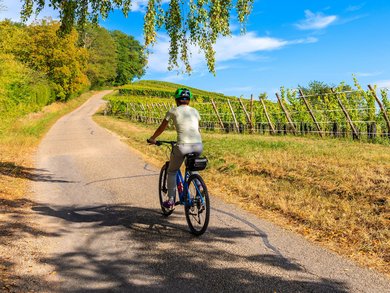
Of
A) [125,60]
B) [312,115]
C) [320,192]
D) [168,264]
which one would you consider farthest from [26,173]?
[125,60]

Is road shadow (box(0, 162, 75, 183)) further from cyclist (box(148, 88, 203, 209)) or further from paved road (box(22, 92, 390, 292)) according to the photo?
cyclist (box(148, 88, 203, 209))

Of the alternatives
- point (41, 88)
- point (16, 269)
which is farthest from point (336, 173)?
point (41, 88)

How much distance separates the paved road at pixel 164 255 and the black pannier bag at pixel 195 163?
1.04 metres

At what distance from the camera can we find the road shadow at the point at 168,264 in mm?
3992

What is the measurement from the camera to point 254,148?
1450 centimetres

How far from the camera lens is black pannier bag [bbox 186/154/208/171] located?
557 centimetres

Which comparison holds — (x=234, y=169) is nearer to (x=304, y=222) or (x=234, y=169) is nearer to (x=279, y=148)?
(x=279, y=148)

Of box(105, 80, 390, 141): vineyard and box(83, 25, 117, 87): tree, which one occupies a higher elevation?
box(83, 25, 117, 87): tree

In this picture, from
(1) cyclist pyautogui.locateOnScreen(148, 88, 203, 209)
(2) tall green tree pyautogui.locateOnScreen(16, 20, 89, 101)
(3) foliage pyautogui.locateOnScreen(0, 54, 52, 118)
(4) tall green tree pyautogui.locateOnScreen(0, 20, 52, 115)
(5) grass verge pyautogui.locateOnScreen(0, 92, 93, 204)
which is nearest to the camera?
(1) cyclist pyautogui.locateOnScreen(148, 88, 203, 209)

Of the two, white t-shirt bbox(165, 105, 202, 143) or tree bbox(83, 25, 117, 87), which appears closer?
white t-shirt bbox(165, 105, 202, 143)

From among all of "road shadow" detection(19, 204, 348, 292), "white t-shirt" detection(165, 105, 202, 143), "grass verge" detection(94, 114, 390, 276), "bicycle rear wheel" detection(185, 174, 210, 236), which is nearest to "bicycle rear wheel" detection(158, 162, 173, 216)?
"road shadow" detection(19, 204, 348, 292)

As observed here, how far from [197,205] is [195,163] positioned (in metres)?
0.65

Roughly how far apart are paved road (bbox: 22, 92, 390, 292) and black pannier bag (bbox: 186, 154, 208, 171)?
3.43ft

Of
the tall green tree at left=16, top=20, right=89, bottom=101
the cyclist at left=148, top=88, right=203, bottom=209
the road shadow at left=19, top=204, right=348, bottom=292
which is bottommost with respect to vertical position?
the road shadow at left=19, top=204, right=348, bottom=292
